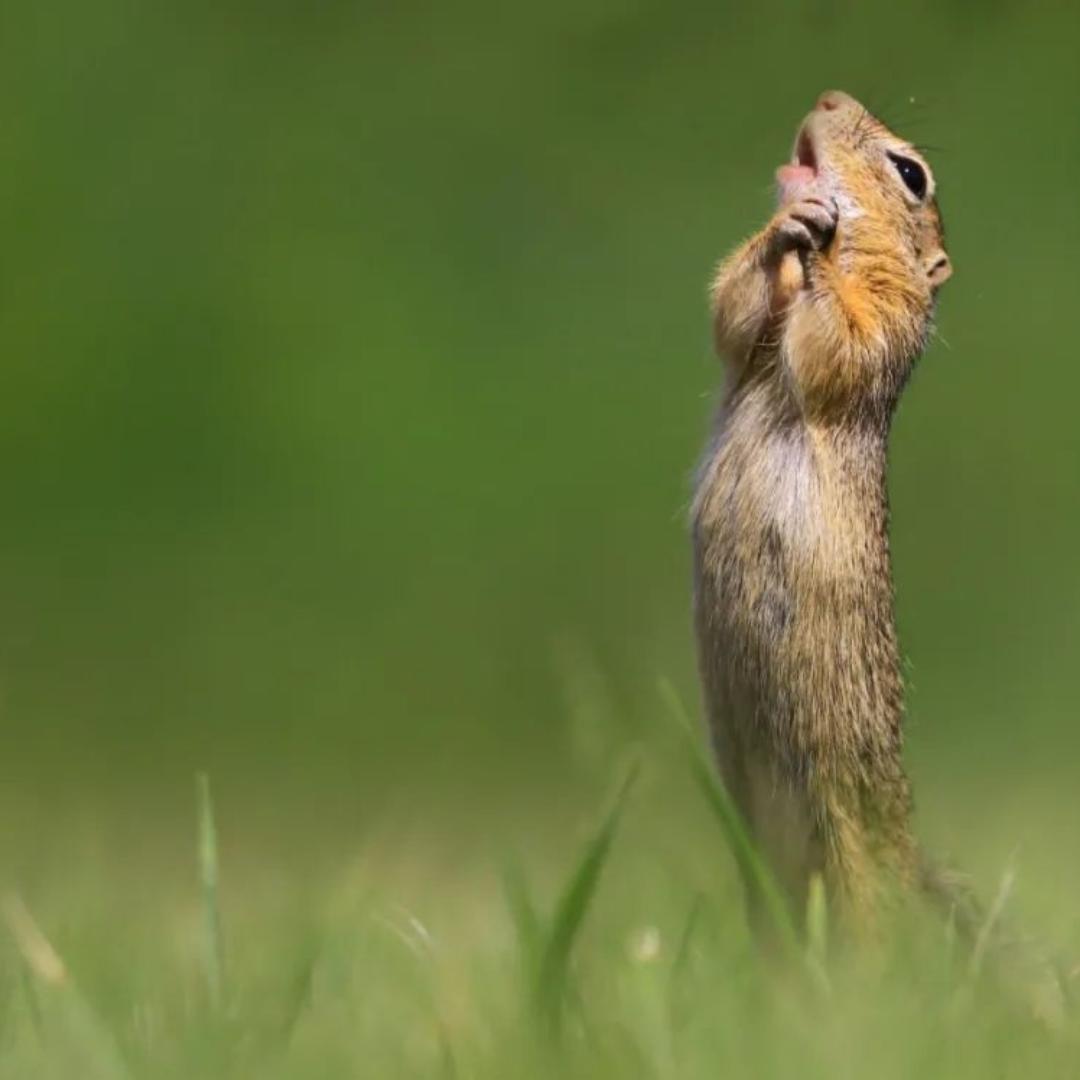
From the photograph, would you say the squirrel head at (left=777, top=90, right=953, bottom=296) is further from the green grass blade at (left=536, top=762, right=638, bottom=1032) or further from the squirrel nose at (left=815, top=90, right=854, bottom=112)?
the green grass blade at (left=536, top=762, right=638, bottom=1032)

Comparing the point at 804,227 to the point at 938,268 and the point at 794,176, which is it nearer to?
the point at 794,176

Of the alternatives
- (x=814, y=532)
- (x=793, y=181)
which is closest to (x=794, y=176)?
(x=793, y=181)

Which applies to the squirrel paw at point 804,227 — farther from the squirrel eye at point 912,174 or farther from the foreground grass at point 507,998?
the foreground grass at point 507,998

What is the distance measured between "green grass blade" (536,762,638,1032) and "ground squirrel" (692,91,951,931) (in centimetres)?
79

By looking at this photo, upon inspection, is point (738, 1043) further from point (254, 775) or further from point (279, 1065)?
point (254, 775)

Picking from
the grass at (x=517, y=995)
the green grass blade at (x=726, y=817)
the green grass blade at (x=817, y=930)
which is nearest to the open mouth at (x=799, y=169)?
the grass at (x=517, y=995)

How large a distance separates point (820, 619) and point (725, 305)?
587 millimetres

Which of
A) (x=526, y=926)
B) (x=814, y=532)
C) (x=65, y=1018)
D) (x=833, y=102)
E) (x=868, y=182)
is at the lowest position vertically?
(x=65, y=1018)

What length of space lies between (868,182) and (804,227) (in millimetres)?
269

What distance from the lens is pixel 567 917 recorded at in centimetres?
204

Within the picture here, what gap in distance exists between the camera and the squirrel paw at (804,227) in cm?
334

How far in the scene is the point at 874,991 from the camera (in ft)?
6.40

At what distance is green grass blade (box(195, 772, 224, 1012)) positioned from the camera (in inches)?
81.7

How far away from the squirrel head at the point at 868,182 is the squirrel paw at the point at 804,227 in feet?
0.14
